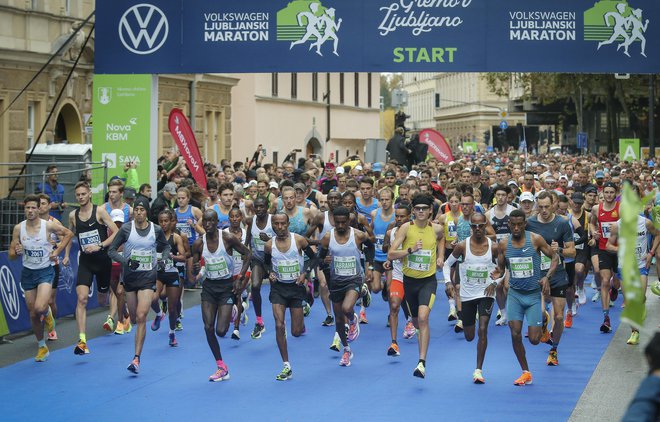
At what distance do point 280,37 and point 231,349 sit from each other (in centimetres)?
689

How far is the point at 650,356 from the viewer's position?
4.93 meters

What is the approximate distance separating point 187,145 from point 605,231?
24.8 ft

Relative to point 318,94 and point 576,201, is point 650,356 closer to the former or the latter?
point 576,201

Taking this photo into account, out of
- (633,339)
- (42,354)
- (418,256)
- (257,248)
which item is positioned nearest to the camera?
(418,256)

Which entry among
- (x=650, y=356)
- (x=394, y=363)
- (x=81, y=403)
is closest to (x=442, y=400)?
(x=394, y=363)

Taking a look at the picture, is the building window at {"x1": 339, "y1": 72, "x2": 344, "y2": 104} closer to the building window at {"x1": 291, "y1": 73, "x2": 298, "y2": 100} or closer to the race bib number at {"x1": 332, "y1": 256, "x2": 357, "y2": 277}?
the building window at {"x1": 291, "y1": 73, "x2": 298, "y2": 100}

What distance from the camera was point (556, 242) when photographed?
12.8m

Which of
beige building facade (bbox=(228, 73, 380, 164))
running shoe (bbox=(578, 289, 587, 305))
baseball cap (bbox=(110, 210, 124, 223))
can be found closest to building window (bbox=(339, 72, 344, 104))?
beige building facade (bbox=(228, 73, 380, 164))

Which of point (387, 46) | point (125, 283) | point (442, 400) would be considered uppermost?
point (387, 46)

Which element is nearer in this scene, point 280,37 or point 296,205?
point 296,205

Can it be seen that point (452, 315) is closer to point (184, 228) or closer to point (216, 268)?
point (184, 228)

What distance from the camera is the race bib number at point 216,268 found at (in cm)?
1222

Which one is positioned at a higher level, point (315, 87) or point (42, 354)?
point (315, 87)

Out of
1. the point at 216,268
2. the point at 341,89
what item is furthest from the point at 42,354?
the point at 341,89
